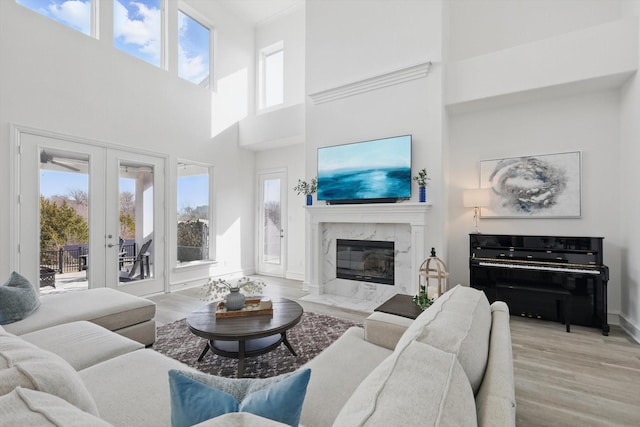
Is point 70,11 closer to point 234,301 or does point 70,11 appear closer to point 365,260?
point 234,301

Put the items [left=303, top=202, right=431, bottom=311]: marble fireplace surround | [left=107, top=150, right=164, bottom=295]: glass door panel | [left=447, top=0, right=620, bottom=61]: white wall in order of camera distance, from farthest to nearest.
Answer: [left=107, top=150, right=164, bottom=295]: glass door panel < [left=303, top=202, right=431, bottom=311]: marble fireplace surround < [left=447, top=0, right=620, bottom=61]: white wall

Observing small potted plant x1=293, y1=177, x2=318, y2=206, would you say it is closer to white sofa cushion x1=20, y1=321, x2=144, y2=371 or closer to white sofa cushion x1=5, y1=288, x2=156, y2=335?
white sofa cushion x1=5, y1=288, x2=156, y2=335

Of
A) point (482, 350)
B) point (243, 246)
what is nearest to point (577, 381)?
point (482, 350)

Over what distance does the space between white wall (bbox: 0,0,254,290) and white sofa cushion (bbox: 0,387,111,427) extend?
4.14 meters

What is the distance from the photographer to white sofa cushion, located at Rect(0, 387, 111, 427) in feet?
2.04

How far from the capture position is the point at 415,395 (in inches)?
28.8

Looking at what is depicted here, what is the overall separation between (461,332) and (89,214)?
4898 mm

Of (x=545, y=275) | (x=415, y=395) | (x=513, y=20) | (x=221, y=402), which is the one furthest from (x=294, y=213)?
(x=415, y=395)

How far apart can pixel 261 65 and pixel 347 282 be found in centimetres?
516

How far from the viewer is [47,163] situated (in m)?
3.95

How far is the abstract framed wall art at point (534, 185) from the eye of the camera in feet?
12.6

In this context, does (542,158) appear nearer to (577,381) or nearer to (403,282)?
(403,282)

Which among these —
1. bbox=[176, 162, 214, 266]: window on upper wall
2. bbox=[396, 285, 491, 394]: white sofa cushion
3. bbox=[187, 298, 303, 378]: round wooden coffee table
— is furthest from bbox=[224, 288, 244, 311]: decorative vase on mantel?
bbox=[176, 162, 214, 266]: window on upper wall

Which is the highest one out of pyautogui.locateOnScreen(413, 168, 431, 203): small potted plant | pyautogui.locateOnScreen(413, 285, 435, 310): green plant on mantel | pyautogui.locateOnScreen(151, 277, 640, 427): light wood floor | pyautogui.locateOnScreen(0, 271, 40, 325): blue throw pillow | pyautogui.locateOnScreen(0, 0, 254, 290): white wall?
pyautogui.locateOnScreen(0, 0, 254, 290): white wall
